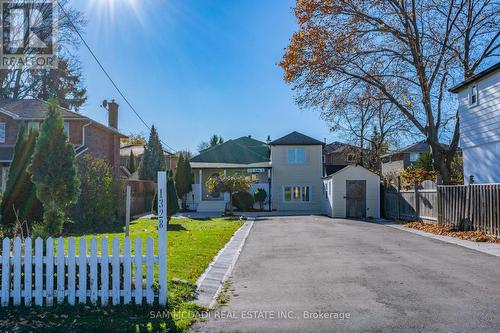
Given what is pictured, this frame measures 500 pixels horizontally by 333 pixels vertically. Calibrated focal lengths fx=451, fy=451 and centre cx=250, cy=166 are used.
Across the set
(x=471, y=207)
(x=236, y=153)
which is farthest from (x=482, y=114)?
(x=236, y=153)

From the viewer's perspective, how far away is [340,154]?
52719 millimetres

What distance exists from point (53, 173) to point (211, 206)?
88.9 ft

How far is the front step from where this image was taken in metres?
34.7

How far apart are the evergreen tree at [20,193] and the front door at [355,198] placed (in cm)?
1826

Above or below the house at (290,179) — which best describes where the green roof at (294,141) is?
above

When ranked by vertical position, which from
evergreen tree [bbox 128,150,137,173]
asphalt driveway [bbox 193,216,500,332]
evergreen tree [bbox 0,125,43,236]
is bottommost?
asphalt driveway [bbox 193,216,500,332]

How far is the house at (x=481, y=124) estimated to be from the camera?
672 inches

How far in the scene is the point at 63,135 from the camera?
823cm

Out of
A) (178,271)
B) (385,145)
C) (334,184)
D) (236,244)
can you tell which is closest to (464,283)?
(178,271)

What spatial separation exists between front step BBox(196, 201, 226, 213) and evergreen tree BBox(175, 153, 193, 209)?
1727 millimetres

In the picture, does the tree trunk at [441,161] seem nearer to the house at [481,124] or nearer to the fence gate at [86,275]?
the house at [481,124]

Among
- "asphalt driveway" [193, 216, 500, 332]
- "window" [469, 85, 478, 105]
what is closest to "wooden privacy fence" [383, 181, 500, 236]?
"asphalt driveway" [193, 216, 500, 332]

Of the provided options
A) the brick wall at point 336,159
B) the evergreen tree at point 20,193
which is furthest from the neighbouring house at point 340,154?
the evergreen tree at point 20,193

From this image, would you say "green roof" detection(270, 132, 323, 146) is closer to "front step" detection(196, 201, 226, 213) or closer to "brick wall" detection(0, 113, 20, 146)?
"front step" detection(196, 201, 226, 213)
